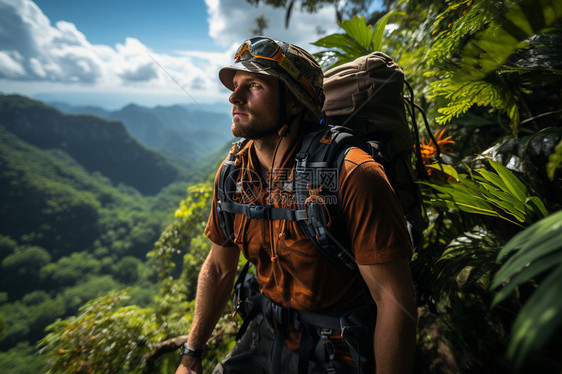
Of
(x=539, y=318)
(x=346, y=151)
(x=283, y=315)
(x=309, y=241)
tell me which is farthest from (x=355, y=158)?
(x=283, y=315)

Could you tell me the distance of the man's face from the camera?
5.90 feet

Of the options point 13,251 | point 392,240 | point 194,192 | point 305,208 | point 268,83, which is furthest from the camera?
point 13,251

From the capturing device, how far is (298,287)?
1674 mm

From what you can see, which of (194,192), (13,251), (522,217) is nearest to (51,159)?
(13,251)

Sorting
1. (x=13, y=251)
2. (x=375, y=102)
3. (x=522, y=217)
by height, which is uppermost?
(x=375, y=102)

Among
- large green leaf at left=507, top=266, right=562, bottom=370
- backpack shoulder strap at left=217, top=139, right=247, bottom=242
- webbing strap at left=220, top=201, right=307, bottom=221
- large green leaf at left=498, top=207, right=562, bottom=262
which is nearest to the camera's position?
large green leaf at left=507, top=266, right=562, bottom=370

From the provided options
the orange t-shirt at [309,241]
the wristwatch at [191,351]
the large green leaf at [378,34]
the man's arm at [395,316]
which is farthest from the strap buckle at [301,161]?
the large green leaf at [378,34]

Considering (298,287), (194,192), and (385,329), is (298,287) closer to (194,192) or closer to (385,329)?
(385,329)


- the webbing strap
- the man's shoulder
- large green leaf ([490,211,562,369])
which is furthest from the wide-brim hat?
large green leaf ([490,211,562,369])

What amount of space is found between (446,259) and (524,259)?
125cm

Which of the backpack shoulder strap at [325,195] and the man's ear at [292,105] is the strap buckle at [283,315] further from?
the man's ear at [292,105]

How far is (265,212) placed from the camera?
5.52 ft

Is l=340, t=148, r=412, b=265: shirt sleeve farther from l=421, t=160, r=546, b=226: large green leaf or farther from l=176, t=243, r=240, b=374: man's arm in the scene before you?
l=176, t=243, r=240, b=374: man's arm

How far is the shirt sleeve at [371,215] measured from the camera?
51.6 inches
